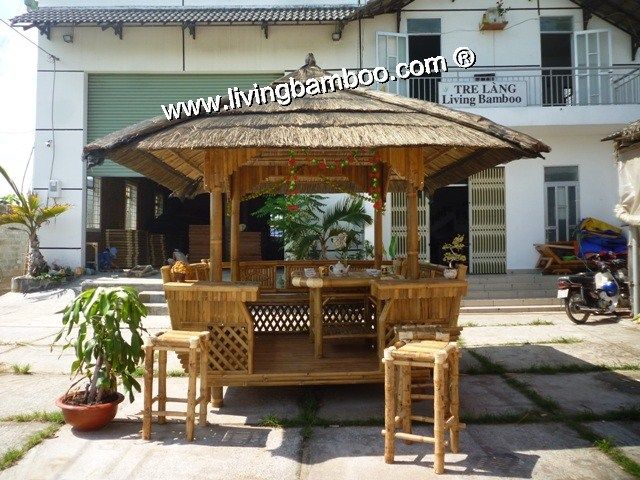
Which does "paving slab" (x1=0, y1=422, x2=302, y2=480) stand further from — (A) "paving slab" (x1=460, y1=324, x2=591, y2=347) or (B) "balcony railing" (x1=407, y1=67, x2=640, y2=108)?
(B) "balcony railing" (x1=407, y1=67, x2=640, y2=108)

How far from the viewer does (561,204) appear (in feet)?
43.6

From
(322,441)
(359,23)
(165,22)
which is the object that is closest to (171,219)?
(165,22)

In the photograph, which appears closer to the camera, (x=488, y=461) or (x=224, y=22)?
(x=488, y=461)

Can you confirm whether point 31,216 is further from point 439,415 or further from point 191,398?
point 439,415

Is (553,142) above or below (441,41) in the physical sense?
below

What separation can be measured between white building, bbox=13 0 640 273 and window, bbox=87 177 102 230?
0.89 feet

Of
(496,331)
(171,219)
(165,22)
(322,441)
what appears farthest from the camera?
(171,219)

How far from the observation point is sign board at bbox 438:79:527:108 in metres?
12.8

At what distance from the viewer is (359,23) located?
13625 mm

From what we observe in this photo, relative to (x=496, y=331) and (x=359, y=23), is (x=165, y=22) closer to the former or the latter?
(x=359, y=23)

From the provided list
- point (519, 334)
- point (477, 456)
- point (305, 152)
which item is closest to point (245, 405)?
point (477, 456)

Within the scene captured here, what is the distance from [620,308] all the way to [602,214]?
4.27 meters

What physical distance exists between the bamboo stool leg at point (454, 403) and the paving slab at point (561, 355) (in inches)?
106

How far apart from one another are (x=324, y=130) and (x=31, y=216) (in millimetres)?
10496
